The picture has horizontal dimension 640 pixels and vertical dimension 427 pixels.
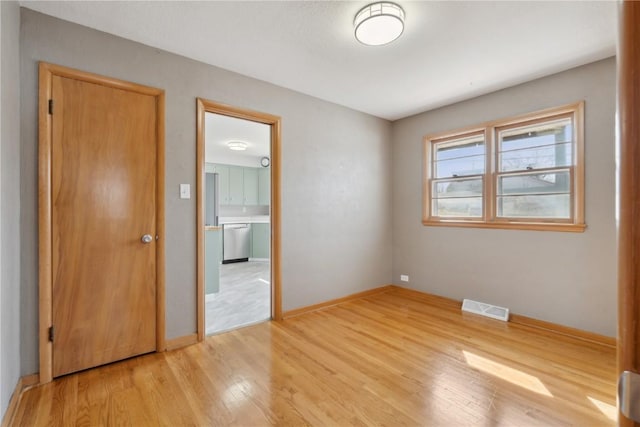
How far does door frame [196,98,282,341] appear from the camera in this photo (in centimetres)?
258

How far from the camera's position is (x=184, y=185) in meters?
2.51

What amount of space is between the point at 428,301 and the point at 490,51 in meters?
2.82

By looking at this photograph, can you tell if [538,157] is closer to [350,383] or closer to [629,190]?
[350,383]

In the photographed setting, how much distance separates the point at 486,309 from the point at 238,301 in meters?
2.98

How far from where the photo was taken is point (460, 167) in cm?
367

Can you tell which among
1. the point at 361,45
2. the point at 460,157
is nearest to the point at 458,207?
the point at 460,157

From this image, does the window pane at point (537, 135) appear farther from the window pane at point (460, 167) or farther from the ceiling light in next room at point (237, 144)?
the ceiling light in next room at point (237, 144)

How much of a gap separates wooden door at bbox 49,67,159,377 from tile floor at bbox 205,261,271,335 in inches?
31.8

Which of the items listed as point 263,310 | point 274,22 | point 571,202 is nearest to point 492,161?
point 571,202

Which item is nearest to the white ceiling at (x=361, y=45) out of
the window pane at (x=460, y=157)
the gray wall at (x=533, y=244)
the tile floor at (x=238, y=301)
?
the gray wall at (x=533, y=244)

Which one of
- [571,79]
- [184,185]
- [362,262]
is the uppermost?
[571,79]

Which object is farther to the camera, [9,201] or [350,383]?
[350,383]

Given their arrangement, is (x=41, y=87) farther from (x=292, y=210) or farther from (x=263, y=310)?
(x=263, y=310)

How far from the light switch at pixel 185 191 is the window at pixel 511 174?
2.93m
